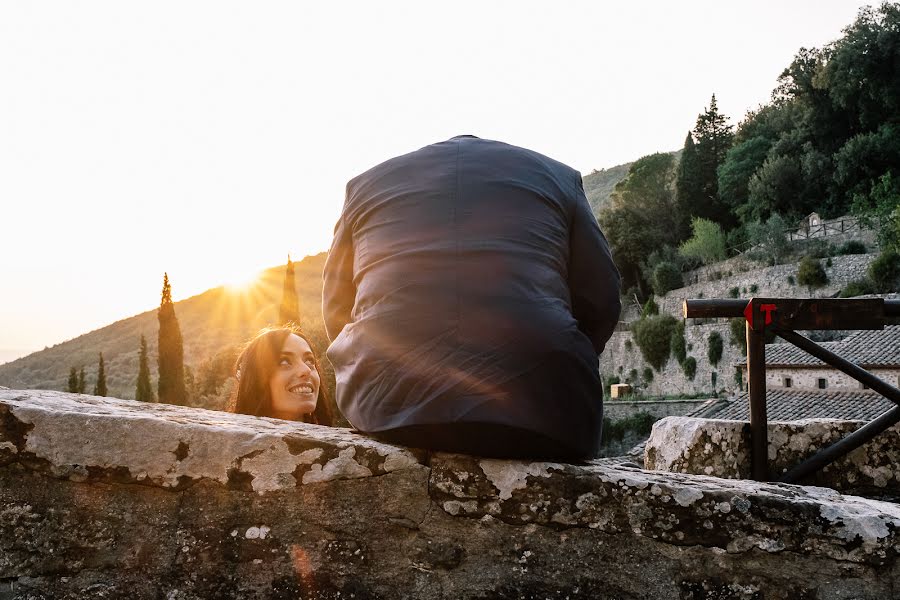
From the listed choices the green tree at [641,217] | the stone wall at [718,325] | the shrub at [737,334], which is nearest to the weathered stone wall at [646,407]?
the stone wall at [718,325]

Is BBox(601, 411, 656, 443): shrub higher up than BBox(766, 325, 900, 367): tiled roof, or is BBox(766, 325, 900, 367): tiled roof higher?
BBox(766, 325, 900, 367): tiled roof

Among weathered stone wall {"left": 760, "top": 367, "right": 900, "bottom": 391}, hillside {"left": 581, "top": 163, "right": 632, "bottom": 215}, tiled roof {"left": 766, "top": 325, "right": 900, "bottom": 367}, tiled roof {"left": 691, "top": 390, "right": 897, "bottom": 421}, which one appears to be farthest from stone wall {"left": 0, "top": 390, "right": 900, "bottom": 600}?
hillside {"left": 581, "top": 163, "right": 632, "bottom": 215}

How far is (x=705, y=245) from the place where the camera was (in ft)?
161

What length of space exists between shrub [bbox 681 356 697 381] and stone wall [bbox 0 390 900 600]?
4223cm

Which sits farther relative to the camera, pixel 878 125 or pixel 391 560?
pixel 878 125

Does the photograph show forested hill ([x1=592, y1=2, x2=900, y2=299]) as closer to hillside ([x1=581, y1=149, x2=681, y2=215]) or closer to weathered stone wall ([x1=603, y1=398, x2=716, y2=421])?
weathered stone wall ([x1=603, y1=398, x2=716, y2=421])

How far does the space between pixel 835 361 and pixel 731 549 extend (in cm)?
251

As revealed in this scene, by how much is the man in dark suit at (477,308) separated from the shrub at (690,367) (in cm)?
4216

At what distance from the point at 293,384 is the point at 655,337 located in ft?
140

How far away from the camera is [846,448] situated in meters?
3.72

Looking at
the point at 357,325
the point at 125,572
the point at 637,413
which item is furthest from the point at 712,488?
the point at 637,413

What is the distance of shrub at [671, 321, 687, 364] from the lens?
142 feet

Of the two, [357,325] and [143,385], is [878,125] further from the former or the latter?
[357,325]

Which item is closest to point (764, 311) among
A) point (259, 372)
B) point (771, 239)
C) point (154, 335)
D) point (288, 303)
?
point (259, 372)
